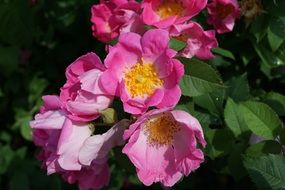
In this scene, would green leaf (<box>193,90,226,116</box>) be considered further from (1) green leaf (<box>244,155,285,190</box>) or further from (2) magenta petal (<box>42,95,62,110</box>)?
(2) magenta petal (<box>42,95,62,110</box>)

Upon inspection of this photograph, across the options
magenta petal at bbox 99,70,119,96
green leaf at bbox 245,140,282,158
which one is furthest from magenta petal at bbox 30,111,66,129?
green leaf at bbox 245,140,282,158

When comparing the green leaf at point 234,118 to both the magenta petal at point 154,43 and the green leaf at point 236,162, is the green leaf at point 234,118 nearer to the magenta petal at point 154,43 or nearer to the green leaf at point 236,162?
the green leaf at point 236,162

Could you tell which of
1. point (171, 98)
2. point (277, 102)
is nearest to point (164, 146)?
point (171, 98)

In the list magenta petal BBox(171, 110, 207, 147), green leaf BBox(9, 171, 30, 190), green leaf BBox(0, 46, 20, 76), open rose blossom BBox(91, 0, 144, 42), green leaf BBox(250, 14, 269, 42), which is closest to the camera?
magenta petal BBox(171, 110, 207, 147)

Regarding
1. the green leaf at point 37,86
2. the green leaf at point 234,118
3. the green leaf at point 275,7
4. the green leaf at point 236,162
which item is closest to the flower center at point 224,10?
the green leaf at point 275,7

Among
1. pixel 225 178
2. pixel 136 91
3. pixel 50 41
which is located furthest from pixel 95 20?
pixel 225 178
